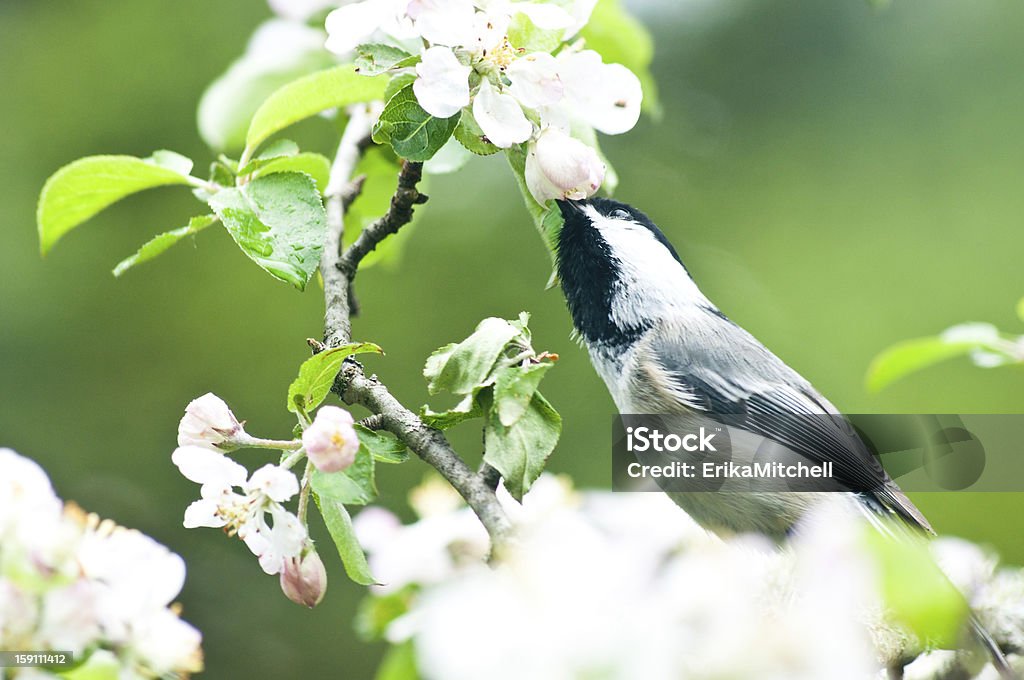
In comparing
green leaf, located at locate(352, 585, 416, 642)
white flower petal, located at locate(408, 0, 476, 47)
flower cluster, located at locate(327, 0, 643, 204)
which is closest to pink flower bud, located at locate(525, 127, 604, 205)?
flower cluster, located at locate(327, 0, 643, 204)

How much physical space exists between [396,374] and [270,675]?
1109mm

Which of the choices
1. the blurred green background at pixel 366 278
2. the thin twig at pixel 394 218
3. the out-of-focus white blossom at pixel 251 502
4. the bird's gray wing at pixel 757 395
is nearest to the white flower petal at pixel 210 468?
the out-of-focus white blossom at pixel 251 502

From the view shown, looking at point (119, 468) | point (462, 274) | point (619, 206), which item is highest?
point (619, 206)

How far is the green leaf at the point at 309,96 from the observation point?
2.87 feet

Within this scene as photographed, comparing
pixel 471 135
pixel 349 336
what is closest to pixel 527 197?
pixel 471 135

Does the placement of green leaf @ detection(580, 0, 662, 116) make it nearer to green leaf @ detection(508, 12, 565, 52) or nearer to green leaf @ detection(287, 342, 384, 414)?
green leaf @ detection(508, 12, 565, 52)

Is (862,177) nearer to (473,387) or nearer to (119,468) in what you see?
(119,468)

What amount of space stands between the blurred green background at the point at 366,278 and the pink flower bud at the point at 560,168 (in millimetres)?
1741

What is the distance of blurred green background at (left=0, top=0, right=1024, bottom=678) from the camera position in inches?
111

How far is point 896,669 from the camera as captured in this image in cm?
76

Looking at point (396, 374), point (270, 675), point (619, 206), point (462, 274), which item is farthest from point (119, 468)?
point (619, 206)

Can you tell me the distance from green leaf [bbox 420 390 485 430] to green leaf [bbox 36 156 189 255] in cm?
35

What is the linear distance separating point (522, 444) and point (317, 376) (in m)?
0.16

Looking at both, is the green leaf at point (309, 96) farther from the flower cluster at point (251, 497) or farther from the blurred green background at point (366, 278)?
the blurred green background at point (366, 278)
